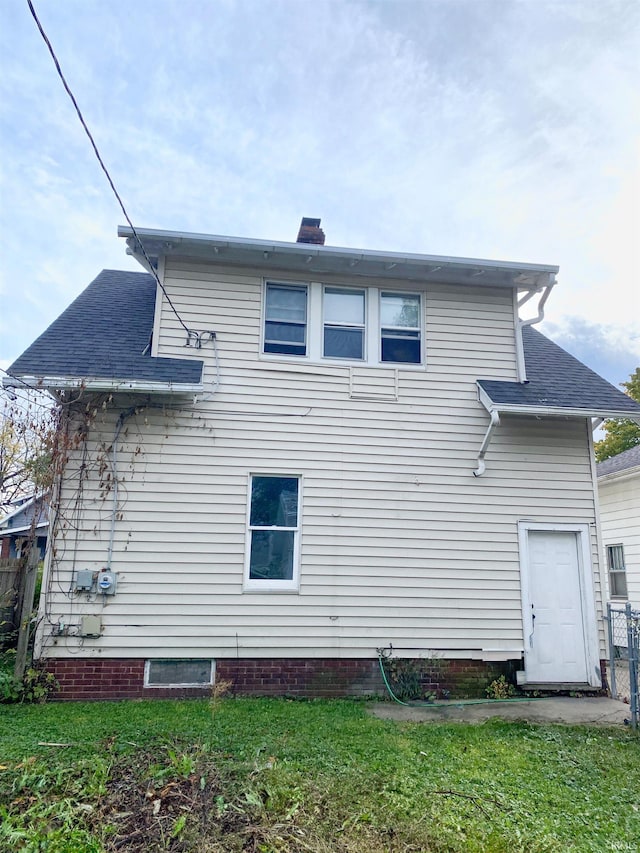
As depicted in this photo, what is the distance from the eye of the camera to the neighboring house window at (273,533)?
6.95m

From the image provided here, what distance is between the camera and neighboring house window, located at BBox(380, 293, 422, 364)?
783 centimetres

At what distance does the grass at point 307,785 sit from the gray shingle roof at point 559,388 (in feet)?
12.9

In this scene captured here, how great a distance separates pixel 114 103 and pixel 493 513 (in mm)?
6637

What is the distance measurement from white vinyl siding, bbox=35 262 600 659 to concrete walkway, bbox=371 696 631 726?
2.13ft

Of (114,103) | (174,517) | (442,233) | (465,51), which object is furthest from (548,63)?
(174,517)

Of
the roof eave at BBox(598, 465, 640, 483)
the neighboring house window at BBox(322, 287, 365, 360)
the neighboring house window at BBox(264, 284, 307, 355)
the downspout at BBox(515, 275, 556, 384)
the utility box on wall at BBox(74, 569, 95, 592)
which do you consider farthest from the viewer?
the roof eave at BBox(598, 465, 640, 483)

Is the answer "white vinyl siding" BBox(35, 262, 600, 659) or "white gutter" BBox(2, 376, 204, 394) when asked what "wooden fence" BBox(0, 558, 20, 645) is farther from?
"white gutter" BBox(2, 376, 204, 394)

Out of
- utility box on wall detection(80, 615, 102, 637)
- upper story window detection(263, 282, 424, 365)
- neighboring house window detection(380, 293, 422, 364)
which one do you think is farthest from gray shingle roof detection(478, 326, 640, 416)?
utility box on wall detection(80, 615, 102, 637)

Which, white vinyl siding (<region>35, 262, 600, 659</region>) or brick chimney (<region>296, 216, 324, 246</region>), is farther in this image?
brick chimney (<region>296, 216, 324, 246</region>)

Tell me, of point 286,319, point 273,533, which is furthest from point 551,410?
point 273,533

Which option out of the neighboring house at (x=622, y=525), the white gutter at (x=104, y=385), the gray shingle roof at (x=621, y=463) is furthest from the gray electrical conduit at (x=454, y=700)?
the gray shingle roof at (x=621, y=463)

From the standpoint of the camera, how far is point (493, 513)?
743 cm

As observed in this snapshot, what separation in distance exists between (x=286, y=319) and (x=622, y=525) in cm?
918

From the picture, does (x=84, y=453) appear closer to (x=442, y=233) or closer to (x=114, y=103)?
(x=114, y=103)
